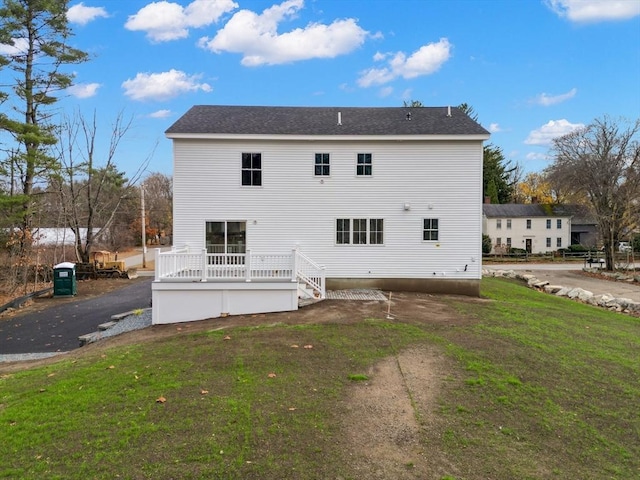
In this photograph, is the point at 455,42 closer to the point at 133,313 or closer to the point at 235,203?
the point at 235,203

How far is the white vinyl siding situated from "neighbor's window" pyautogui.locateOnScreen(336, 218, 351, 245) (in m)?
0.20

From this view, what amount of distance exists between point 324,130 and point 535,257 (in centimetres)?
3870

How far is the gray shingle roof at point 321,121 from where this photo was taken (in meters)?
14.6

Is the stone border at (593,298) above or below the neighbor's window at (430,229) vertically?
below

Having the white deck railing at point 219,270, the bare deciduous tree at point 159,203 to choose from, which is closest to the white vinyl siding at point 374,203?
the white deck railing at point 219,270

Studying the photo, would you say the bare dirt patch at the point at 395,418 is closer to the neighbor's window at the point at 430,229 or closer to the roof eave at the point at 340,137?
the neighbor's window at the point at 430,229

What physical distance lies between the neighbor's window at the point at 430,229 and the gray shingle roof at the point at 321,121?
3.10m

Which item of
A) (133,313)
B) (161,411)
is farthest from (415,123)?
(161,411)

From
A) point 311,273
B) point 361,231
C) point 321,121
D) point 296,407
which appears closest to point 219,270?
point 311,273

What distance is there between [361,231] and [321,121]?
4.57 meters

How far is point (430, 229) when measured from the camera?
14.8 m

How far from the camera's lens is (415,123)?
15.6 meters

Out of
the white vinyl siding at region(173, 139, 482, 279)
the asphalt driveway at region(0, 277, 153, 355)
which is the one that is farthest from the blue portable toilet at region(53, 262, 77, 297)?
the white vinyl siding at region(173, 139, 482, 279)

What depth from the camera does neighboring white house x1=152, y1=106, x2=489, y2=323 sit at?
47.1 ft
